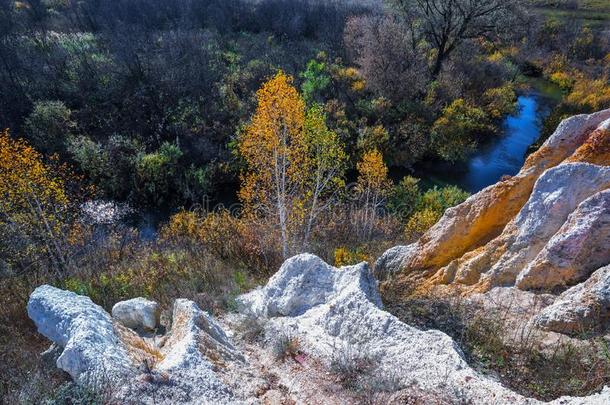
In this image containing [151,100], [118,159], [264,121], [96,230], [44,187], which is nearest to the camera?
[264,121]

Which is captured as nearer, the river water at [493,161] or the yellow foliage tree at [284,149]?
the yellow foliage tree at [284,149]

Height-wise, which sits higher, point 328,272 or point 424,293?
point 328,272

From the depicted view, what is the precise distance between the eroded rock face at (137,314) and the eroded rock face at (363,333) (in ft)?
6.18

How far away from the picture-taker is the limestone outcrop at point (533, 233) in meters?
8.46

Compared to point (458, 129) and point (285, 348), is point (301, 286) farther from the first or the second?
point (458, 129)

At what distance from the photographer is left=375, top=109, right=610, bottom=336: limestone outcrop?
27.8 feet

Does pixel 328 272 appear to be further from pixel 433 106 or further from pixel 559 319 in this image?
pixel 433 106

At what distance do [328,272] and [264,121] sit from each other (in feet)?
25.1

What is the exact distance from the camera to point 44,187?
18.2 m

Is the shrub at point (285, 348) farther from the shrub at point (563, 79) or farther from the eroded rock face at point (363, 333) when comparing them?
the shrub at point (563, 79)

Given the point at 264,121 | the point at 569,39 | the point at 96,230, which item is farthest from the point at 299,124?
the point at 569,39

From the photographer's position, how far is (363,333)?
757 centimetres

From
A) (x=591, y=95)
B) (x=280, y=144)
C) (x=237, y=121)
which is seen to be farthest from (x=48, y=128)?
(x=591, y=95)

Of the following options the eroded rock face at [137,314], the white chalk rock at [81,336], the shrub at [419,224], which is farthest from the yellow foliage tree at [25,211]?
the shrub at [419,224]
